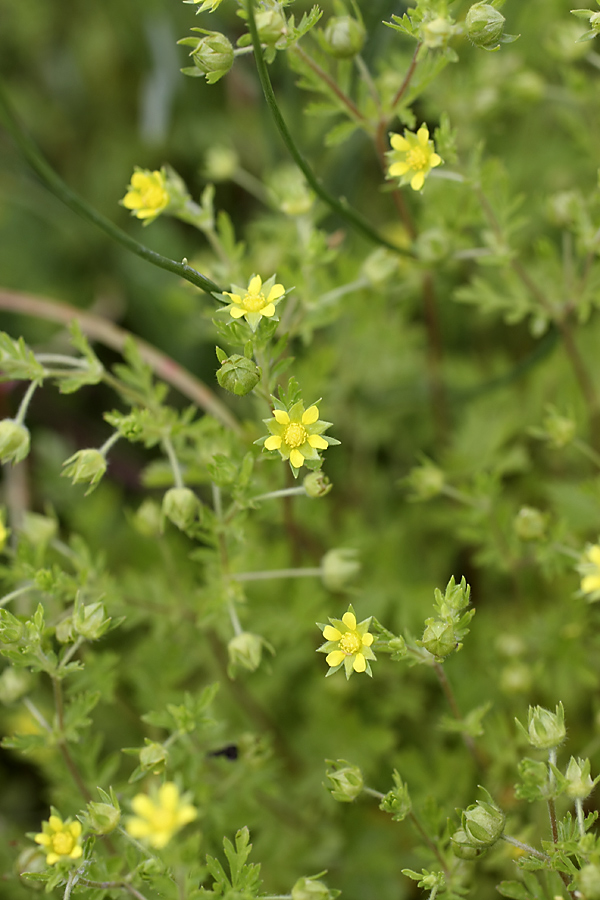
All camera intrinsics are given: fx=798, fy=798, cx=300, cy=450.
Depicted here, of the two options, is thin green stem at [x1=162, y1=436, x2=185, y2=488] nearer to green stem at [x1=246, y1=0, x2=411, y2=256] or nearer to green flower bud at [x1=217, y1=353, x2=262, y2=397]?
green flower bud at [x1=217, y1=353, x2=262, y2=397]

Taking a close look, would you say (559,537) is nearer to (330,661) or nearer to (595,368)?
(330,661)

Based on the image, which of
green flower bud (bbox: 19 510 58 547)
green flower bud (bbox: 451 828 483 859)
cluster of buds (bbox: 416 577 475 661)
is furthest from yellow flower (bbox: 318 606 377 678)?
green flower bud (bbox: 19 510 58 547)

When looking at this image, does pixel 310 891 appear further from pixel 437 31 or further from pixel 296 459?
pixel 437 31

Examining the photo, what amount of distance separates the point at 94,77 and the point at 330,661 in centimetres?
312

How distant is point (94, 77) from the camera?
139 inches

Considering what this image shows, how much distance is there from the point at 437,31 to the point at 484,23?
98mm

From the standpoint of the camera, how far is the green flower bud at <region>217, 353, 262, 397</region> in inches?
52.0

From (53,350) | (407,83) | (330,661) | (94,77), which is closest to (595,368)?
(407,83)

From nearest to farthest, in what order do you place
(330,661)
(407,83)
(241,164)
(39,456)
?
1. (330,661)
2. (407,83)
3. (39,456)
4. (241,164)

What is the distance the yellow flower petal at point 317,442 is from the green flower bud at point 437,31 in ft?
2.39

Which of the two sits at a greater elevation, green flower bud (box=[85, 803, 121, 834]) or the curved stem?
the curved stem

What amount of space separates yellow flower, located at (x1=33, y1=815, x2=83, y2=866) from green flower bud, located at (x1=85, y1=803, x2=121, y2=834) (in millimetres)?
27

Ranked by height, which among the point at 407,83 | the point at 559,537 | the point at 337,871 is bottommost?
the point at 337,871

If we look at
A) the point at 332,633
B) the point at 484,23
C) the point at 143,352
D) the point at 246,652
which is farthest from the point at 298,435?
the point at 143,352
